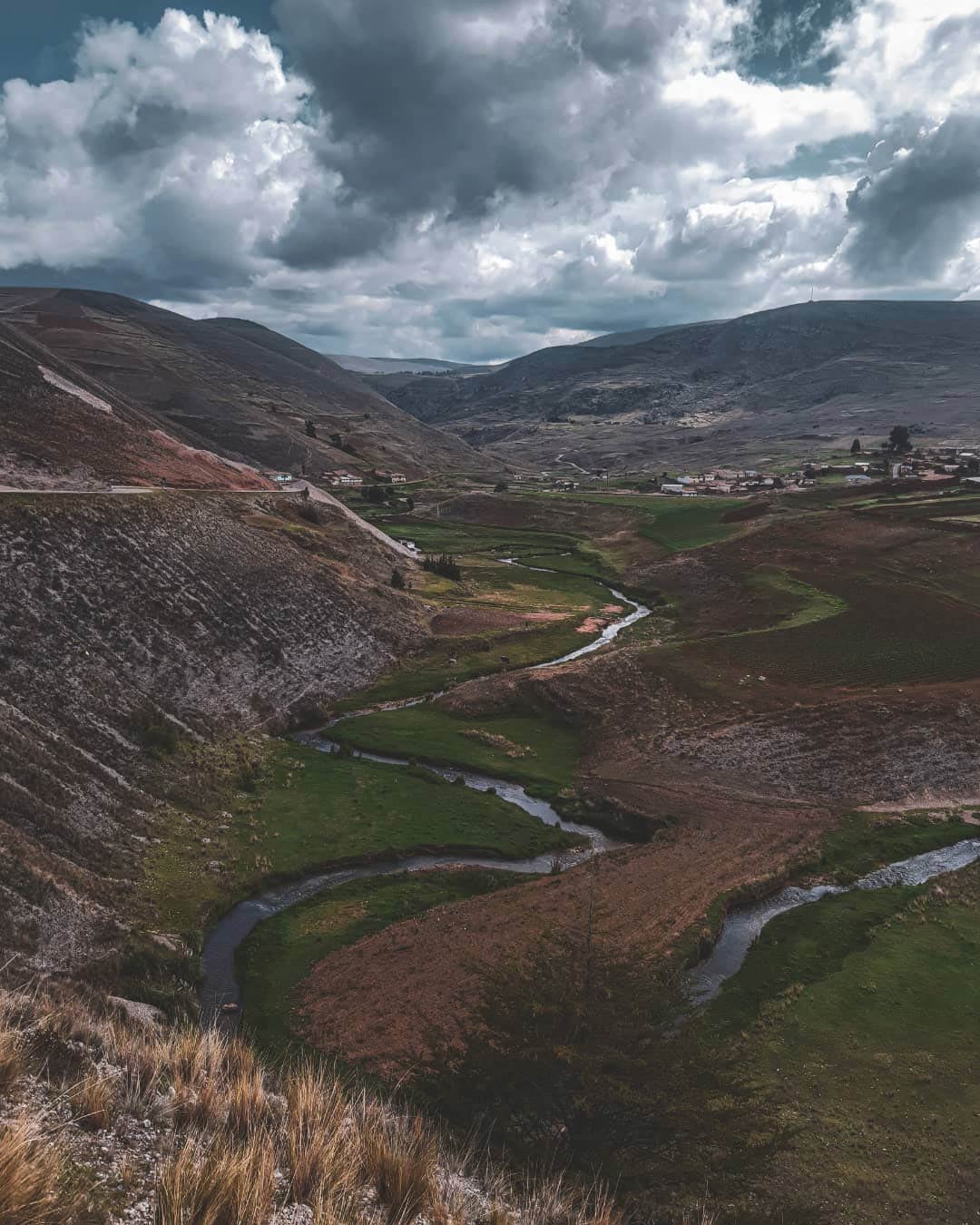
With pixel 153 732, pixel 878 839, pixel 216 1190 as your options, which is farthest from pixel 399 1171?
pixel 153 732

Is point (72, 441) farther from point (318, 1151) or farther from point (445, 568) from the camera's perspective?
point (318, 1151)

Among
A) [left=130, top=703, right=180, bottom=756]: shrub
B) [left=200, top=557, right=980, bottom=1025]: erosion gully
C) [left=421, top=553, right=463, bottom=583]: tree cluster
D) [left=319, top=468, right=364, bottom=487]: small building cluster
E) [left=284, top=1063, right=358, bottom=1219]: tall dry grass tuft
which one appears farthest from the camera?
[left=319, top=468, right=364, bottom=487]: small building cluster

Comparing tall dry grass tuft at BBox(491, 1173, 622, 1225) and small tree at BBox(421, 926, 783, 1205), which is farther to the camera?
small tree at BBox(421, 926, 783, 1205)

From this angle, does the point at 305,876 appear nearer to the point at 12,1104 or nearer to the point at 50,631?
the point at 50,631

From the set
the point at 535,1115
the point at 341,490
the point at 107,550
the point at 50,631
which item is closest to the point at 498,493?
the point at 341,490

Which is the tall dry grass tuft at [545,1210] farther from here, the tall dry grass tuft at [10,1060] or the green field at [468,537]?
the green field at [468,537]

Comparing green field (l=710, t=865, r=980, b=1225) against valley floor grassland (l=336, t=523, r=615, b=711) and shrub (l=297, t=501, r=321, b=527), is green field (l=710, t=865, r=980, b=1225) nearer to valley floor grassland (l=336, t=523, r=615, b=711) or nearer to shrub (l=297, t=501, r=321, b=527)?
valley floor grassland (l=336, t=523, r=615, b=711)

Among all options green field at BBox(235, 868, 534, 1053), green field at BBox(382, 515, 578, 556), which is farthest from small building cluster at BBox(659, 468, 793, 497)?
green field at BBox(235, 868, 534, 1053)
